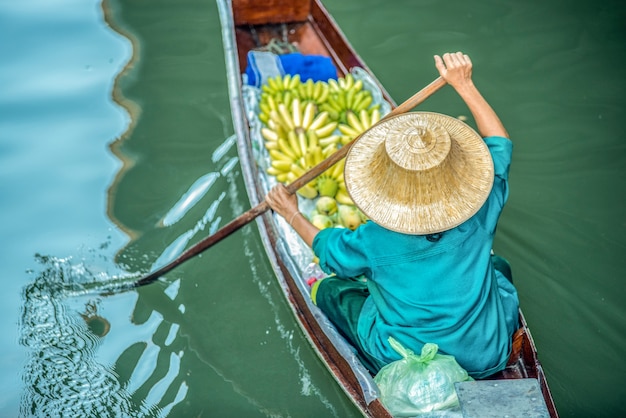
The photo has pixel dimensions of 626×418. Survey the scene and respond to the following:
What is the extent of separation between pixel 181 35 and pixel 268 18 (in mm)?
1291

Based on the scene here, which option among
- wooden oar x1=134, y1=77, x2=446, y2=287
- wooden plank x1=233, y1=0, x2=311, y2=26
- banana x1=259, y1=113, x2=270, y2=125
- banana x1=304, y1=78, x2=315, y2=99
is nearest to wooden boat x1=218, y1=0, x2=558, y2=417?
wooden plank x1=233, y1=0, x2=311, y2=26

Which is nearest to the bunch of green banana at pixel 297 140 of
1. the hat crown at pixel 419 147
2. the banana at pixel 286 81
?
the banana at pixel 286 81

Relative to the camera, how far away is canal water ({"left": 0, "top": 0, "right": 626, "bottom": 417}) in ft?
13.3

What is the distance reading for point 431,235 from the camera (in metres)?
2.74

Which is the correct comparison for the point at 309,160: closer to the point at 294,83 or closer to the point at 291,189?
the point at 291,189

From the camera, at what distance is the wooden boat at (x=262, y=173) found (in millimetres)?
3240

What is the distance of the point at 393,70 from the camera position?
621 centimetres

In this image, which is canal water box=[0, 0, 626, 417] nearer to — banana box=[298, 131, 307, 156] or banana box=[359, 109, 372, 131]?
banana box=[298, 131, 307, 156]

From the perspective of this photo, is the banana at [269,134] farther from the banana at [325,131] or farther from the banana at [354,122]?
the banana at [354,122]

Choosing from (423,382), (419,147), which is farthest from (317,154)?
(423,382)

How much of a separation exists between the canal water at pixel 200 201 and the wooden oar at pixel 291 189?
0.77ft

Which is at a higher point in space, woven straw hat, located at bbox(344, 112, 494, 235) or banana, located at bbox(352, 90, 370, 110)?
woven straw hat, located at bbox(344, 112, 494, 235)

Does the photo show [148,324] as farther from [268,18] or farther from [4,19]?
[4,19]

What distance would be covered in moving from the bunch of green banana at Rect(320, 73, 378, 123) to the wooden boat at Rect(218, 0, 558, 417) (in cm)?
15
